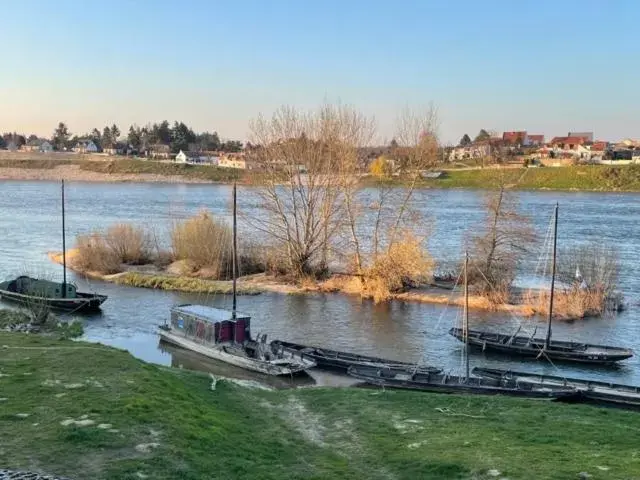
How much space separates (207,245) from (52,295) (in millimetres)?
13299

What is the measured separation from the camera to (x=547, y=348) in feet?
93.3

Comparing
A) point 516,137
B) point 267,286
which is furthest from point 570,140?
point 267,286

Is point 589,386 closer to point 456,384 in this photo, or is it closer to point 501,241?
point 456,384

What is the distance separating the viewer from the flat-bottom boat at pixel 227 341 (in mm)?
25344

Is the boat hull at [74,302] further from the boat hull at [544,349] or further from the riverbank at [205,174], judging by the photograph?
the riverbank at [205,174]

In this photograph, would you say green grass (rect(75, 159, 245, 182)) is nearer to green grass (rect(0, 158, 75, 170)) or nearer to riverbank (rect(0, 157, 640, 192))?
riverbank (rect(0, 157, 640, 192))

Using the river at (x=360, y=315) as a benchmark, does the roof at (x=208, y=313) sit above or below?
above

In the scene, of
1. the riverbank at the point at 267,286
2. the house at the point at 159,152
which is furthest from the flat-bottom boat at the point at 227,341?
the house at the point at 159,152

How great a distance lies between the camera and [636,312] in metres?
35.5

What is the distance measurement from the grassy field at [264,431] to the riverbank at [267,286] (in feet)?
63.6

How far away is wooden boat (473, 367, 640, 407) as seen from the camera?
2186cm

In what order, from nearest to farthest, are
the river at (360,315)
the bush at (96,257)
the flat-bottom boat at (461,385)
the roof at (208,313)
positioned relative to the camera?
the flat-bottom boat at (461,385) < the roof at (208,313) < the river at (360,315) < the bush at (96,257)

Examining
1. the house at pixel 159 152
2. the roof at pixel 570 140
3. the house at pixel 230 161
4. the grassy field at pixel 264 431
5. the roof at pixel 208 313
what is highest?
the roof at pixel 570 140

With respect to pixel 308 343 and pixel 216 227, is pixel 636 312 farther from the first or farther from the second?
pixel 216 227
